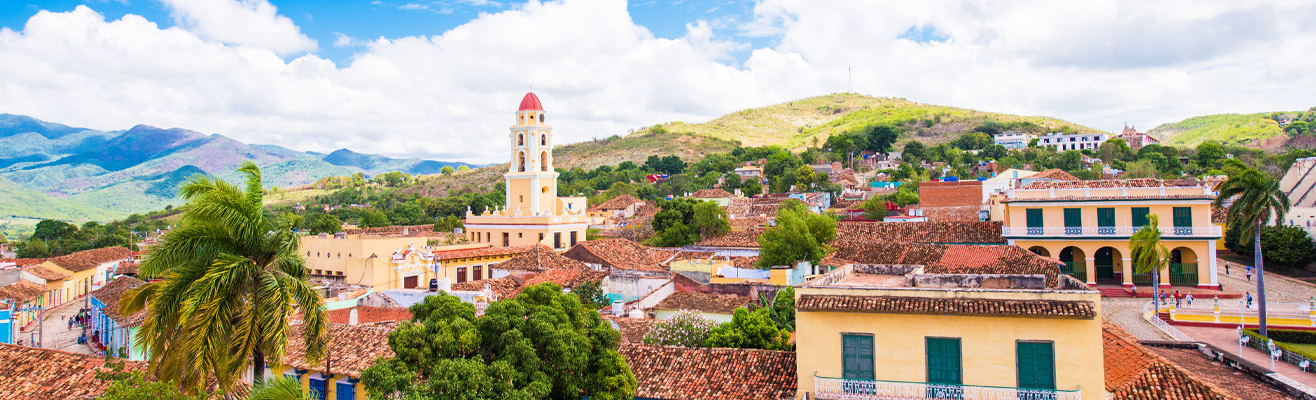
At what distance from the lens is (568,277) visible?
913 inches

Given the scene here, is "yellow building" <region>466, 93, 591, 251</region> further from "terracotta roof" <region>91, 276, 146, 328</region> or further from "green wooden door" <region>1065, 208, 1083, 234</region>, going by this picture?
"green wooden door" <region>1065, 208, 1083, 234</region>

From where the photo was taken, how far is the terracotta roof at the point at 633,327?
53.7 feet

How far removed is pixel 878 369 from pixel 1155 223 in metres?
19.9

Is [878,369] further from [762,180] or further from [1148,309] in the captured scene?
[762,180]

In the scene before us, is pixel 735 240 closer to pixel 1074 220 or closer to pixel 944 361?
pixel 1074 220

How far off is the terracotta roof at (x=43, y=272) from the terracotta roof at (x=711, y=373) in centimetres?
3673

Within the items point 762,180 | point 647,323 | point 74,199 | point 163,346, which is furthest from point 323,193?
point 163,346

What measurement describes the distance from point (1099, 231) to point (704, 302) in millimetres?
17377

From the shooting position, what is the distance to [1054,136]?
96.6 meters

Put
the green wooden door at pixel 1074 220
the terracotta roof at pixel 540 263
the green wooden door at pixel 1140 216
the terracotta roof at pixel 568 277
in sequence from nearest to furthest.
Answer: the terracotta roof at pixel 568 277
the terracotta roof at pixel 540 263
the green wooden door at pixel 1140 216
the green wooden door at pixel 1074 220

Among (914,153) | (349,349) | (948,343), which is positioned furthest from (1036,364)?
(914,153)

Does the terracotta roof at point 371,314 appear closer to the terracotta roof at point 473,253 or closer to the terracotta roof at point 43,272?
the terracotta roof at point 473,253

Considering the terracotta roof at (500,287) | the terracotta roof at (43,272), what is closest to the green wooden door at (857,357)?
the terracotta roof at (500,287)

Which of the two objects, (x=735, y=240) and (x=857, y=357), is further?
(x=735, y=240)
